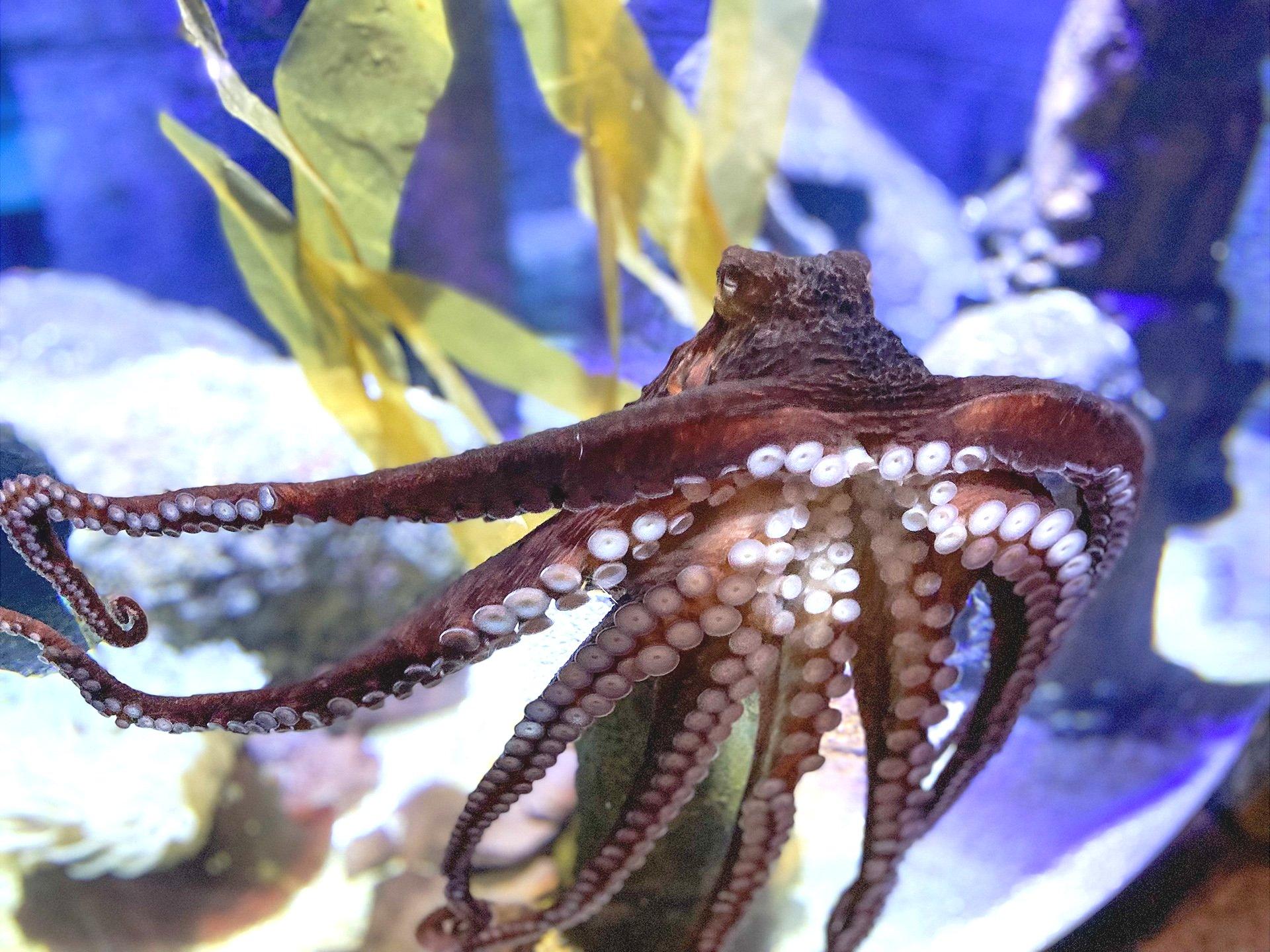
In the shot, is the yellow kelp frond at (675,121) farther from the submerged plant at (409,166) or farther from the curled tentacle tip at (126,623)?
the curled tentacle tip at (126,623)

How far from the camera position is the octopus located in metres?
0.68

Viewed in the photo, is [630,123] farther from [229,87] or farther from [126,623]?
[126,623]

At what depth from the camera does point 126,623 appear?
902 mm

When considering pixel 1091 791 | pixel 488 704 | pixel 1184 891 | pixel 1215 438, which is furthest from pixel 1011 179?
pixel 488 704

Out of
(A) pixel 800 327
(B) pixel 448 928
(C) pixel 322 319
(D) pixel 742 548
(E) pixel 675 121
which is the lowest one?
(B) pixel 448 928

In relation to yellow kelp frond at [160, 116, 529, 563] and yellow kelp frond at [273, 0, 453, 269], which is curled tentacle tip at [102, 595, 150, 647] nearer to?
yellow kelp frond at [160, 116, 529, 563]

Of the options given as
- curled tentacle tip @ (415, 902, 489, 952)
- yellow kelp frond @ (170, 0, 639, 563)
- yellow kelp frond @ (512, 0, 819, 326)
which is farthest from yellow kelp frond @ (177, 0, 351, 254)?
curled tentacle tip @ (415, 902, 489, 952)

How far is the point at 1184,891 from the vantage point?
122 centimetres

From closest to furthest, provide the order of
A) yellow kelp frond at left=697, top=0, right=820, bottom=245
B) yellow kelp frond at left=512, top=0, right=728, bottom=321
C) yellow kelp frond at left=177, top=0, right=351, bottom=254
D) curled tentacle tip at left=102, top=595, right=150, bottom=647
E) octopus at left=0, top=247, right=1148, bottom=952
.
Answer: octopus at left=0, top=247, right=1148, bottom=952 < curled tentacle tip at left=102, top=595, right=150, bottom=647 < yellow kelp frond at left=177, top=0, right=351, bottom=254 < yellow kelp frond at left=512, top=0, right=728, bottom=321 < yellow kelp frond at left=697, top=0, right=820, bottom=245

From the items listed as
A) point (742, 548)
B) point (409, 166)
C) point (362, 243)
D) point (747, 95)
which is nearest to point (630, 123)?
point (747, 95)

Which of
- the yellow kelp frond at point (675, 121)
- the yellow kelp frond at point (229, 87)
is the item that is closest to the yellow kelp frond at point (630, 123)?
the yellow kelp frond at point (675, 121)

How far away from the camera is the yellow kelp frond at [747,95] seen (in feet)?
5.24

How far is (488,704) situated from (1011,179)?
2.45m

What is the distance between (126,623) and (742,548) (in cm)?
68
